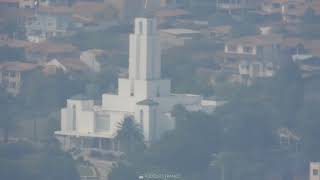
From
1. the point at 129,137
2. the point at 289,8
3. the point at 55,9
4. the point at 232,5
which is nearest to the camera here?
the point at 129,137

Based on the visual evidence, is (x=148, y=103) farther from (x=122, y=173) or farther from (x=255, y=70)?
(x=255, y=70)

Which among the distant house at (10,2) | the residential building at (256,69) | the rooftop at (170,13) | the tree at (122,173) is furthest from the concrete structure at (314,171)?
the distant house at (10,2)

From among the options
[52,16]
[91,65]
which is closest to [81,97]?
[91,65]

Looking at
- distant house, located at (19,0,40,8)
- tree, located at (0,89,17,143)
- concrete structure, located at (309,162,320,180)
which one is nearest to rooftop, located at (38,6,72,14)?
distant house, located at (19,0,40,8)

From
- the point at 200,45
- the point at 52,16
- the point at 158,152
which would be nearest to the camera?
the point at 158,152

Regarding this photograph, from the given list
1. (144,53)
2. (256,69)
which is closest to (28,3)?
(256,69)

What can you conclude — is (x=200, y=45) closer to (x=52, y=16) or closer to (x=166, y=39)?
(x=166, y=39)
